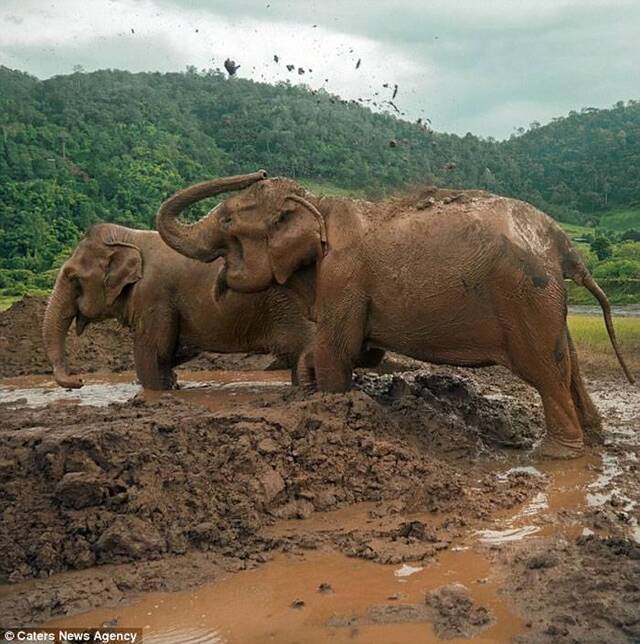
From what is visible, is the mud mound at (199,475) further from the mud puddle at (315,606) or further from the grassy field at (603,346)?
the grassy field at (603,346)

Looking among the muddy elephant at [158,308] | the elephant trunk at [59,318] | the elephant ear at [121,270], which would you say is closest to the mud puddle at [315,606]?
the muddy elephant at [158,308]

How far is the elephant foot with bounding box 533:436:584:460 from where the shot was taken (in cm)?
678

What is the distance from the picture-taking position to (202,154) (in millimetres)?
57969

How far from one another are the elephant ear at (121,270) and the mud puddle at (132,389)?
1225 mm

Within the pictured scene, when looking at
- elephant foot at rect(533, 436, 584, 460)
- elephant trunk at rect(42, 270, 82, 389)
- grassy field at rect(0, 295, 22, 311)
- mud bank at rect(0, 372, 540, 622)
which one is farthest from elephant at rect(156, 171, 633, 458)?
grassy field at rect(0, 295, 22, 311)

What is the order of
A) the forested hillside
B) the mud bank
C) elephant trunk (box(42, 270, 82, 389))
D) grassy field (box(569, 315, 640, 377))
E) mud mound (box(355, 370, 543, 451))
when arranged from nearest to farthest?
the mud bank → mud mound (box(355, 370, 543, 451)) → elephant trunk (box(42, 270, 82, 389)) → grassy field (box(569, 315, 640, 377)) → the forested hillside

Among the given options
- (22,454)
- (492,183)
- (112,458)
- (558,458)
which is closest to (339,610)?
(112,458)

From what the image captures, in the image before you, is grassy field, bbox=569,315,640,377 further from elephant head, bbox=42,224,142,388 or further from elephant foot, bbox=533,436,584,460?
elephant head, bbox=42,224,142,388

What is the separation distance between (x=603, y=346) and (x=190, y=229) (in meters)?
8.41

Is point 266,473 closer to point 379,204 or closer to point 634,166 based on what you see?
point 379,204

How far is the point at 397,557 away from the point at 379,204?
3.90 metres

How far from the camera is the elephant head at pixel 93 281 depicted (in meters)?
9.52

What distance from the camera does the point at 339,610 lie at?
4148 millimetres

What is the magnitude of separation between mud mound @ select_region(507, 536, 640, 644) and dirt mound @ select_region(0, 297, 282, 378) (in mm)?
8022
